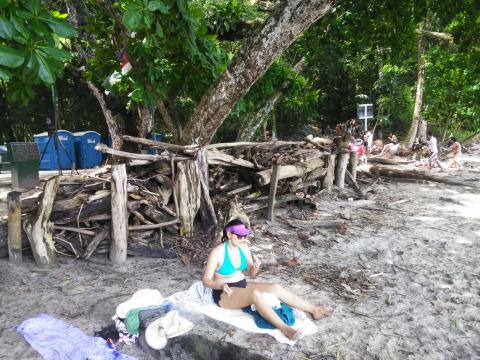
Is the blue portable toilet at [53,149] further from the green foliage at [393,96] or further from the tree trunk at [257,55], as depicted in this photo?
the green foliage at [393,96]

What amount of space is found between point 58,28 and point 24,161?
6878mm

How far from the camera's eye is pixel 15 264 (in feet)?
14.9

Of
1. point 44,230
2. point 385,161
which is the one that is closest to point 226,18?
point 44,230

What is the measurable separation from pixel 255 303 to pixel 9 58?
2556 mm

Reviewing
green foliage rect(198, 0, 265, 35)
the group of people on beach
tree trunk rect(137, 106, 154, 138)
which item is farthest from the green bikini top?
the group of people on beach

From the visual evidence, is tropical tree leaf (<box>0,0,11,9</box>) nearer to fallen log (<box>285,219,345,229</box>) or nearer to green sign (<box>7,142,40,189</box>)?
fallen log (<box>285,219,345,229</box>)

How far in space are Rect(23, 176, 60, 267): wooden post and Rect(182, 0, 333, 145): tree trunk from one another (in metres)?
2.38

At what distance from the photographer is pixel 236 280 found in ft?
12.1

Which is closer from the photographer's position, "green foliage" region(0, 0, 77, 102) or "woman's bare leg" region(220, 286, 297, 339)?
"green foliage" region(0, 0, 77, 102)

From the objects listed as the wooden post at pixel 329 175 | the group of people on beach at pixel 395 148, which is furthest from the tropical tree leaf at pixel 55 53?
the group of people on beach at pixel 395 148

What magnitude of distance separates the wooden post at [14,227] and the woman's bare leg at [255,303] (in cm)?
260

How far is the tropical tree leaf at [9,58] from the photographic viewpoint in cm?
230

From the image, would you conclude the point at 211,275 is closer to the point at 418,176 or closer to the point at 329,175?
the point at 329,175

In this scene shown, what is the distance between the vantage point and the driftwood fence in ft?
15.2
